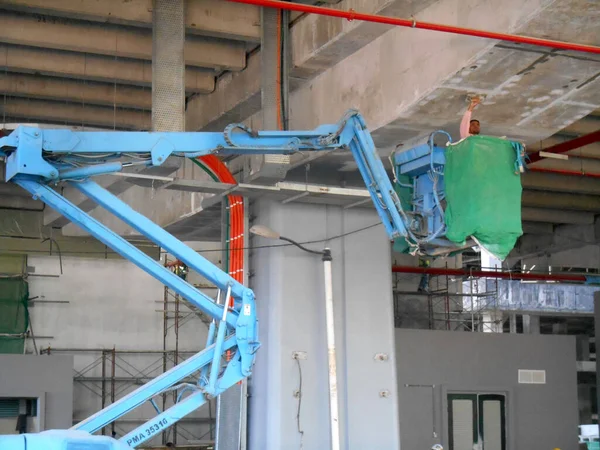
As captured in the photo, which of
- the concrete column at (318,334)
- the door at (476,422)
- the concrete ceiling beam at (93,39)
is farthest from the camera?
the door at (476,422)

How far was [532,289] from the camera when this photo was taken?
32.2 meters

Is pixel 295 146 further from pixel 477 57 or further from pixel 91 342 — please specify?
pixel 91 342

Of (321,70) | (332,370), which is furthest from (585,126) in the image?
(332,370)

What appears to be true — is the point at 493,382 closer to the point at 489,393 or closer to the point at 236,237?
the point at 489,393

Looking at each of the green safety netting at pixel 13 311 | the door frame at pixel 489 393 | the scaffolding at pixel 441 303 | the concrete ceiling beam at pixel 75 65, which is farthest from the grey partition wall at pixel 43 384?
the scaffolding at pixel 441 303

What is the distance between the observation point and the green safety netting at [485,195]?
12.1m

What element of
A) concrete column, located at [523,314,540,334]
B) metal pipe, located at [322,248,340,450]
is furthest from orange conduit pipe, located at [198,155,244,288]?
concrete column, located at [523,314,540,334]

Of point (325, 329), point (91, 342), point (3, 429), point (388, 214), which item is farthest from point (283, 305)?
point (91, 342)

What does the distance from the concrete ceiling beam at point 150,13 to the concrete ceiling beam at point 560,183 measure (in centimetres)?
1167

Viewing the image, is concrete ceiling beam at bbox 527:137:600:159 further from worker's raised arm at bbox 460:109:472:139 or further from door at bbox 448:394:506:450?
worker's raised arm at bbox 460:109:472:139

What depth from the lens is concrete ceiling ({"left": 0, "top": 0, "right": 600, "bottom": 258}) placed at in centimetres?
1226

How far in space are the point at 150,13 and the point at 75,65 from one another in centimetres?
268

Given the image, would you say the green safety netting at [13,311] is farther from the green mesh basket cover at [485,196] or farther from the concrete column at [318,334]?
the green mesh basket cover at [485,196]

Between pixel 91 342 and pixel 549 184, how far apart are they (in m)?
15.3
